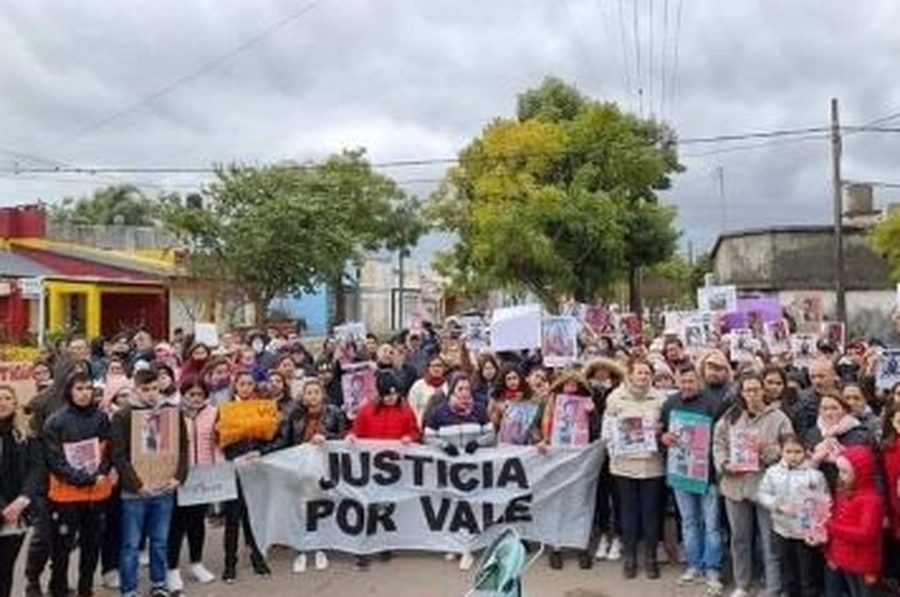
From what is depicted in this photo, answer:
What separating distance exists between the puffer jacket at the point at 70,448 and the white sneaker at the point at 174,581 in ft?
2.85

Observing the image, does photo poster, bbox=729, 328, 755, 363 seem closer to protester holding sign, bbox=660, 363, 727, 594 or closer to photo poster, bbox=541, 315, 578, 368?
photo poster, bbox=541, 315, 578, 368

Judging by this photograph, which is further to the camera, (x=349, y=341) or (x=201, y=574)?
(x=349, y=341)

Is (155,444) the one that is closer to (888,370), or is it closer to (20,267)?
(888,370)

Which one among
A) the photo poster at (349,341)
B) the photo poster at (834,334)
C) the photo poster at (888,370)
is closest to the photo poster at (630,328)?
the photo poster at (834,334)

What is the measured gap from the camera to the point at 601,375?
10055mm

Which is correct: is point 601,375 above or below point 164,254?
below

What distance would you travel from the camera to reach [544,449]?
384 inches

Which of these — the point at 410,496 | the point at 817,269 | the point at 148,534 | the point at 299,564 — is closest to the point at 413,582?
the point at 410,496

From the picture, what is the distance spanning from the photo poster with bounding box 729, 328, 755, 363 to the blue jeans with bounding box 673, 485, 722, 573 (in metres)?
4.39

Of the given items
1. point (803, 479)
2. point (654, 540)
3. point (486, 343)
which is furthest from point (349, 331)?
point (803, 479)

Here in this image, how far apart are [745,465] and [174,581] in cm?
423

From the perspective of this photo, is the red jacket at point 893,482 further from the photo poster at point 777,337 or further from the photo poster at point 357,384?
the photo poster at point 777,337

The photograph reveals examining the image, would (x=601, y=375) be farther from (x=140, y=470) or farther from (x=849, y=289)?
(x=849, y=289)

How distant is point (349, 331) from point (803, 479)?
8823 mm
